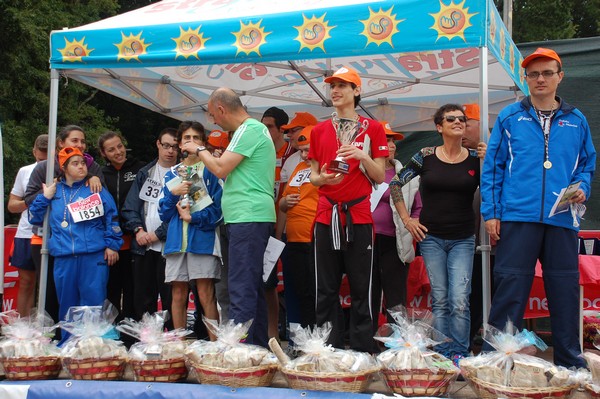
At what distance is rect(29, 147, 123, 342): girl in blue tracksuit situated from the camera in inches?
208

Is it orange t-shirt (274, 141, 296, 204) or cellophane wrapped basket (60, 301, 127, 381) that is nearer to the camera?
cellophane wrapped basket (60, 301, 127, 381)

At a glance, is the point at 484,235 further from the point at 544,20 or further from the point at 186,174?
the point at 544,20

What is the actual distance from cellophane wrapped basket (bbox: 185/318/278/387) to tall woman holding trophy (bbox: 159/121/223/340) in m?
0.92

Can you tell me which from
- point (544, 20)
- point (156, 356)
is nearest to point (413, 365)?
point (156, 356)

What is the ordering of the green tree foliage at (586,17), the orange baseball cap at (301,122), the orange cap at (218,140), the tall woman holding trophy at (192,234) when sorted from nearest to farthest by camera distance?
1. the tall woman holding trophy at (192,234)
2. the orange baseball cap at (301,122)
3. the orange cap at (218,140)
4. the green tree foliage at (586,17)

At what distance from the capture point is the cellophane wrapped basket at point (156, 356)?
166 inches

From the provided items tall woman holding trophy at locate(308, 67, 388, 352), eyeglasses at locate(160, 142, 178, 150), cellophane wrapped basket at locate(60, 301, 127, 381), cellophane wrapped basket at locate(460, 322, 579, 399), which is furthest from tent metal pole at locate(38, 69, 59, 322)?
cellophane wrapped basket at locate(460, 322, 579, 399)

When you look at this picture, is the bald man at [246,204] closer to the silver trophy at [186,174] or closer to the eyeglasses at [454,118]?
the silver trophy at [186,174]

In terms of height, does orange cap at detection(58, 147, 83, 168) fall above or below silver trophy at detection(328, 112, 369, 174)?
below

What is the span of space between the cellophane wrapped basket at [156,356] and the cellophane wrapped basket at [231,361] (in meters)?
0.12

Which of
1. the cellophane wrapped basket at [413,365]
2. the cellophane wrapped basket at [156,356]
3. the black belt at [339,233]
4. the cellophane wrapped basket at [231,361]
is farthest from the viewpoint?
the black belt at [339,233]

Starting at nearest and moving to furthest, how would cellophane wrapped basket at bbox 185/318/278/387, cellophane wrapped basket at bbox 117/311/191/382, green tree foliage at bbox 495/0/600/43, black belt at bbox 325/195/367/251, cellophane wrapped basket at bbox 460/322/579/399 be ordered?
cellophane wrapped basket at bbox 460/322/579/399
cellophane wrapped basket at bbox 185/318/278/387
cellophane wrapped basket at bbox 117/311/191/382
black belt at bbox 325/195/367/251
green tree foliage at bbox 495/0/600/43

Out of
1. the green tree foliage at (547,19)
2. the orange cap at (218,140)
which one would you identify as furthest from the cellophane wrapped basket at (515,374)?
the green tree foliage at (547,19)

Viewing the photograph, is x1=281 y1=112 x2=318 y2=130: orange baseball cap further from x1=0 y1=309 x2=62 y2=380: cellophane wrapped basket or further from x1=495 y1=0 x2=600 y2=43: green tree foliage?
x1=495 y1=0 x2=600 y2=43: green tree foliage
